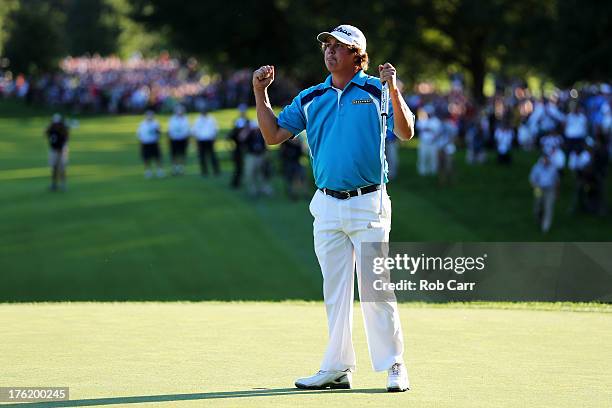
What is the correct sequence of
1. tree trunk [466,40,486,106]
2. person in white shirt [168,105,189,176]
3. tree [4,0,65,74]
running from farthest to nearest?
1. tree [4,0,65,74]
2. tree trunk [466,40,486,106]
3. person in white shirt [168,105,189,176]

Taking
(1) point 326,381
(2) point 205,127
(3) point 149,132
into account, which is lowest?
(3) point 149,132

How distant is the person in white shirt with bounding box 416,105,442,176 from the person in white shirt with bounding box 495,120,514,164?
2295mm

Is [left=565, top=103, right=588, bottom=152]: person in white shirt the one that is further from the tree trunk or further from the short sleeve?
the short sleeve

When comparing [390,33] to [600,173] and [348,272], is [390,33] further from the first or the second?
[348,272]

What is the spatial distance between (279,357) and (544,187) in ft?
72.4

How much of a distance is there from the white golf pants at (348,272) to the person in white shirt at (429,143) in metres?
31.9

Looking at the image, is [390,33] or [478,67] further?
[478,67]

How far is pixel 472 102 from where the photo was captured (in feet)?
190

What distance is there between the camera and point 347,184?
7.66m

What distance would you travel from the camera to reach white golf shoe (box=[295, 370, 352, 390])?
299 inches

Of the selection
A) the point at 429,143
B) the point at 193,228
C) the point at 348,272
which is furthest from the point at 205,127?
the point at 348,272

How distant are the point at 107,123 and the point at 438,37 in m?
17.5

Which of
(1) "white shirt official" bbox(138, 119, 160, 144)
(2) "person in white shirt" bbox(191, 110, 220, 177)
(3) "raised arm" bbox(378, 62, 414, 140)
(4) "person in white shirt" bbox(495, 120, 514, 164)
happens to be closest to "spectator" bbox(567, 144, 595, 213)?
(4) "person in white shirt" bbox(495, 120, 514, 164)

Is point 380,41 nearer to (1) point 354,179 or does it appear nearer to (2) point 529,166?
(2) point 529,166
